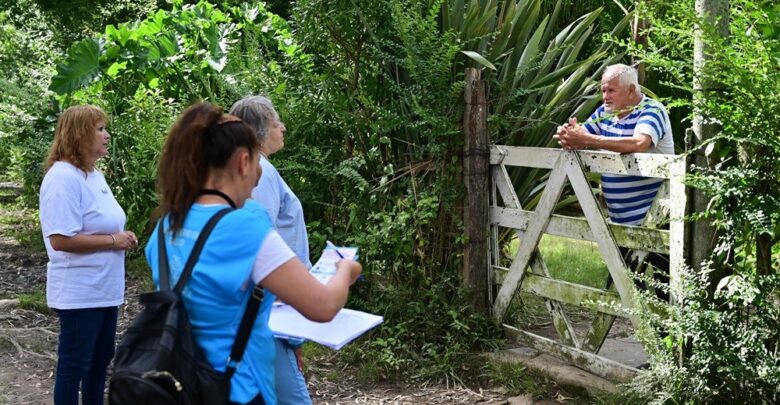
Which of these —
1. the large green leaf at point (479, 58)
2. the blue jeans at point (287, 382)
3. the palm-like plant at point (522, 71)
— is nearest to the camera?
the blue jeans at point (287, 382)

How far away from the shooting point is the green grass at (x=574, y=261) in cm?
805

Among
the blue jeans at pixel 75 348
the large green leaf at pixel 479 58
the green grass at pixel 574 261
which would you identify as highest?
the large green leaf at pixel 479 58

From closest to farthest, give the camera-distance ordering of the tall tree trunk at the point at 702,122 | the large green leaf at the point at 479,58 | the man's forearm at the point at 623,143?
the tall tree trunk at the point at 702,122, the man's forearm at the point at 623,143, the large green leaf at the point at 479,58

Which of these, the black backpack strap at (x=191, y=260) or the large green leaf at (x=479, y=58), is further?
the large green leaf at (x=479, y=58)

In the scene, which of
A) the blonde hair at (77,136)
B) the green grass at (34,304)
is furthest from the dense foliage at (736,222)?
the green grass at (34,304)

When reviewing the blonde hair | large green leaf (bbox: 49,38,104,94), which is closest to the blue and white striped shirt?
the blonde hair

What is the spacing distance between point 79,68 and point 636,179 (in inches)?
265

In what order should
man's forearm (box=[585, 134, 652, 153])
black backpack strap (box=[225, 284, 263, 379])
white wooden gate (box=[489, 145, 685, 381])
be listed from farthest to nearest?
1. man's forearm (box=[585, 134, 652, 153])
2. white wooden gate (box=[489, 145, 685, 381])
3. black backpack strap (box=[225, 284, 263, 379])

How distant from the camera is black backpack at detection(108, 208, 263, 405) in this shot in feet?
8.54

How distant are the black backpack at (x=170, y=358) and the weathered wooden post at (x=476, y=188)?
138 inches

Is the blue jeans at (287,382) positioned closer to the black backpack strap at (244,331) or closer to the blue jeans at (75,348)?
the black backpack strap at (244,331)

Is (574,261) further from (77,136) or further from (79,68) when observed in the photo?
(79,68)

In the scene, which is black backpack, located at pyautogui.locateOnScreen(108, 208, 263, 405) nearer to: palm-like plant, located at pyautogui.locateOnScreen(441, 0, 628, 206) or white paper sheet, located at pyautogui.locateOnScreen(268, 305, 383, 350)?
white paper sheet, located at pyautogui.locateOnScreen(268, 305, 383, 350)

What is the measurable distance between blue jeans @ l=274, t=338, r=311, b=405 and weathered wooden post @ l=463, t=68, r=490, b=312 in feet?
8.56
